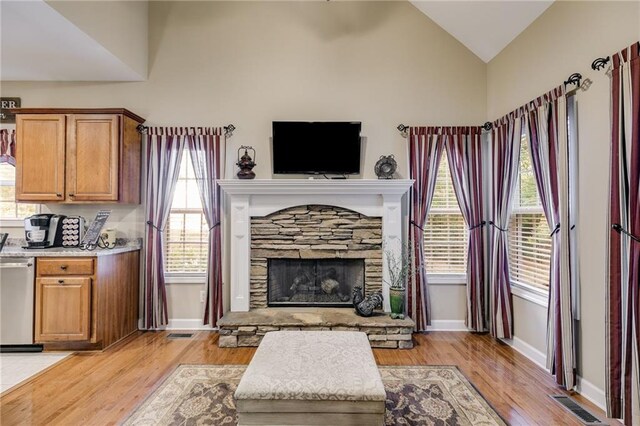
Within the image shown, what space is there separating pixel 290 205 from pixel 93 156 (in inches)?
88.6

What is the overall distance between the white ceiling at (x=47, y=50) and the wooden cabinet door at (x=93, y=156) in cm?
55

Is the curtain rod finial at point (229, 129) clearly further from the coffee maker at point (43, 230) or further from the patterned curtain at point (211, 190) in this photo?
the coffee maker at point (43, 230)

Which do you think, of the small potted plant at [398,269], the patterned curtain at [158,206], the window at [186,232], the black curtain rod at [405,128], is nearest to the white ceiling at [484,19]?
the black curtain rod at [405,128]

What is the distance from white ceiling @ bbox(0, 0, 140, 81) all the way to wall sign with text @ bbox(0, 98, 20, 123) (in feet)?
0.81

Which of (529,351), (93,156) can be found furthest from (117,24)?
(529,351)

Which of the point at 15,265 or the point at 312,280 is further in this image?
the point at 312,280

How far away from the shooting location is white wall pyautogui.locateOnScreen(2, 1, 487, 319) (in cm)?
403

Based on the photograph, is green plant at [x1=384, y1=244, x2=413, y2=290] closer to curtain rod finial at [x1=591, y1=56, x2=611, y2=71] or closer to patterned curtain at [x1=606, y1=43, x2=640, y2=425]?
patterned curtain at [x1=606, y1=43, x2=640, y2=425]

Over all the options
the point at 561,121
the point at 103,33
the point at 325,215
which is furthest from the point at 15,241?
the point at 561,121

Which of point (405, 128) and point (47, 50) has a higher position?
point (47, 50)

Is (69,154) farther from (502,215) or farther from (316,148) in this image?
(502,215)

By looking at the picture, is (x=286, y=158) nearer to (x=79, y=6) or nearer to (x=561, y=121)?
(x=79, y=6)

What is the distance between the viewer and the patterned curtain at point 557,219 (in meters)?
2.57

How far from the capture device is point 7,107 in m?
3.93
